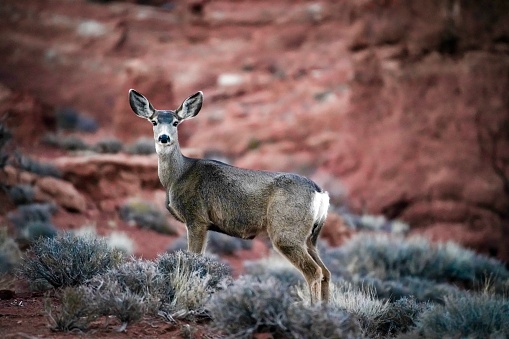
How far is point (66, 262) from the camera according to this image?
702 cm

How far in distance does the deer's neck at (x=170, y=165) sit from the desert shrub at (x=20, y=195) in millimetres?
6264

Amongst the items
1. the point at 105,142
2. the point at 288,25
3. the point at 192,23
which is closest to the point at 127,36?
the point at 192,23

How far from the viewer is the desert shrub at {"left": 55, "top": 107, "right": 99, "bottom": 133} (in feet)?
78.5

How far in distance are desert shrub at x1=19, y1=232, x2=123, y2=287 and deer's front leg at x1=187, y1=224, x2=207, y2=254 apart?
100 centimetres

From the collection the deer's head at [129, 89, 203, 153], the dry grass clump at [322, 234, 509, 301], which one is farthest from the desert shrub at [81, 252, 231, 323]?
the dry grass clump at [322, 234, 509, 301]

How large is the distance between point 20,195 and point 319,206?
8.49 m

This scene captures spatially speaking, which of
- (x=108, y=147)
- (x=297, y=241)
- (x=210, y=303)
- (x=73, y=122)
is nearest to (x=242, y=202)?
(x=297, y=241)

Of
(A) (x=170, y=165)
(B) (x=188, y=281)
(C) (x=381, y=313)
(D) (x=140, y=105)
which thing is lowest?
(C) (x=381, y=313)

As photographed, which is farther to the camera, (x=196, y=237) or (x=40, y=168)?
(x=40, y=168)

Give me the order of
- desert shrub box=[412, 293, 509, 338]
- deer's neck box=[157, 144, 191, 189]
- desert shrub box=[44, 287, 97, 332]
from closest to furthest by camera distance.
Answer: desert shrub box=[44, 287, 97, 332], desert shrub box=[412, 293, 509, 338], deer's neck box=[157, 144, 191, 189]

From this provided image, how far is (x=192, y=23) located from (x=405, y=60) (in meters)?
16.0

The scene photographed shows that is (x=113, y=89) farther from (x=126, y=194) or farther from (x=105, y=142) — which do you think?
(x=126, y=194)

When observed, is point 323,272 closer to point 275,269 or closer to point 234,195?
point 234,195

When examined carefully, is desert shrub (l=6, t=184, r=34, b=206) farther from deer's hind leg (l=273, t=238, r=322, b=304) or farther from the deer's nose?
deer's hind leg (l=273, t=238, r=322, b=304)
